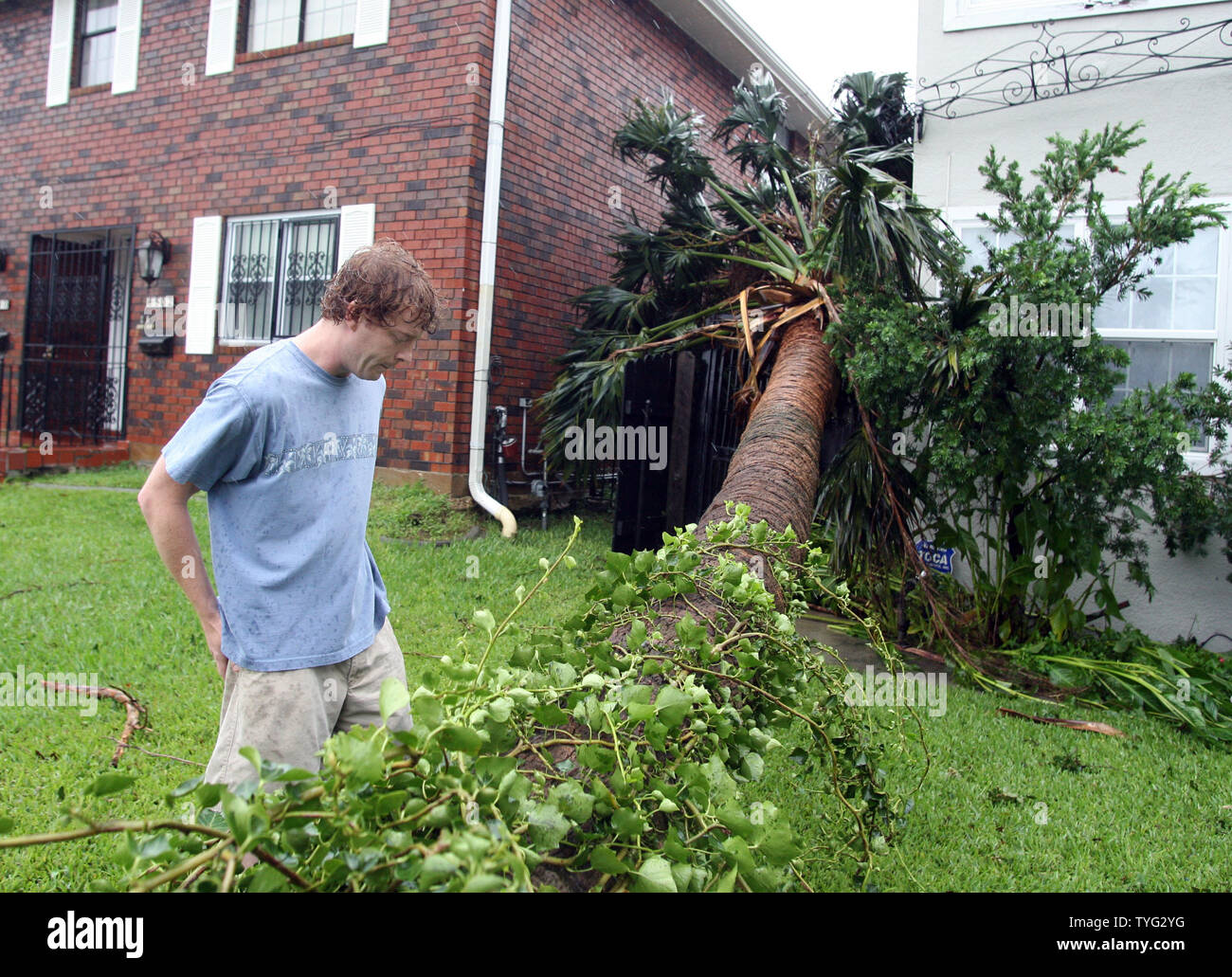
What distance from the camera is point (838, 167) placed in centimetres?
553

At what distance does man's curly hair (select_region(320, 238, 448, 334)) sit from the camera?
2.20 m

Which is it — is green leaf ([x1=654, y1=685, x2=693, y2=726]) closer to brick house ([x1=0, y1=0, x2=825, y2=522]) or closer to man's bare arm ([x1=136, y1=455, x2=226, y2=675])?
man's bare arm ([x1=136, y1=455, x2=226, y2=675])

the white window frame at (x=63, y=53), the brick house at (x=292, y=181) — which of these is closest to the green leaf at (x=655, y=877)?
the brick house at (x=292, y=181)

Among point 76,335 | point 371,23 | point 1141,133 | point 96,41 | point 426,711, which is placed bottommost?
point 426,711

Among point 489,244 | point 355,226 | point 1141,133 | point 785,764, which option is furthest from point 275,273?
point 1141,133

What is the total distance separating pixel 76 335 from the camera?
39.7 feet

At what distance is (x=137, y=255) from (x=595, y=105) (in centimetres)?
606

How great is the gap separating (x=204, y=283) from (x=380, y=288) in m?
9.36

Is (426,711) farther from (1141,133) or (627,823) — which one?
(1141,133)

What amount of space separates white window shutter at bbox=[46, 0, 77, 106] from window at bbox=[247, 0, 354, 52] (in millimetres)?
3450

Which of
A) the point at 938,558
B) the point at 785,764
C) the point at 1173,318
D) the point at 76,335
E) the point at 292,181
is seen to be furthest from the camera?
the point at 76,335

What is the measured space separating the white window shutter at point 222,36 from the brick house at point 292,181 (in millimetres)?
35

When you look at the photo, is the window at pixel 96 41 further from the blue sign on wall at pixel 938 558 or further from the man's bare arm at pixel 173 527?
the man's bare arm at pixel 173 527
